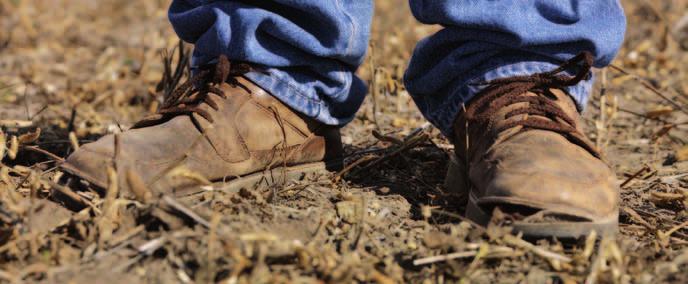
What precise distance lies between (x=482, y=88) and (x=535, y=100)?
0.45 ft

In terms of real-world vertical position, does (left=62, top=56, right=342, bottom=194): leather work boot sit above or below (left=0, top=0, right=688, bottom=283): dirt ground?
above

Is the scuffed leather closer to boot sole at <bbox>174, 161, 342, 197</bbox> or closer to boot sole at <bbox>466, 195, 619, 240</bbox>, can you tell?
boot sole at <bbox>174, 161, 342, 197</bbox>

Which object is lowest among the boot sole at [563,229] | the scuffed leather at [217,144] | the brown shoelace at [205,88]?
the boot sole at [563,229]

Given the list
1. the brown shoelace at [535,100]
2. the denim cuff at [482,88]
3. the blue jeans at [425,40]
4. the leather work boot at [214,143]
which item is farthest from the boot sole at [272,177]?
the brown shoelace at [535,100]

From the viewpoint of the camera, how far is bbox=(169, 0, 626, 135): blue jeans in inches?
64.7

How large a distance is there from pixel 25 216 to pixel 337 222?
25.8 inches

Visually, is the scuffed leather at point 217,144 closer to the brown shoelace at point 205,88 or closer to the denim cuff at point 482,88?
the brown shoelace at point 205,88

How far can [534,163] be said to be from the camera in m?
1.48

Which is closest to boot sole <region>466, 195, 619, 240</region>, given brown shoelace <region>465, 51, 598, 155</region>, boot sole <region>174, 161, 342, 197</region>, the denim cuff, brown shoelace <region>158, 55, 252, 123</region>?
brown shoelace <region>465, 51, 598, 155</region>

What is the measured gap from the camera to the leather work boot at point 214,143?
151cm

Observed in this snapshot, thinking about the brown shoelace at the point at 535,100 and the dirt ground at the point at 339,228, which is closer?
the dirt ground at the point at 339,228

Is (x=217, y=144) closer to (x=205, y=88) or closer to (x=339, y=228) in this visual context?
(x=205, y=88)

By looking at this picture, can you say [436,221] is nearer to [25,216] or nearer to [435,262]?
[435,262]

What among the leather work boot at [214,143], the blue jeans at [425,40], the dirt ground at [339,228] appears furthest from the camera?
the blue jeans at [425,40]
